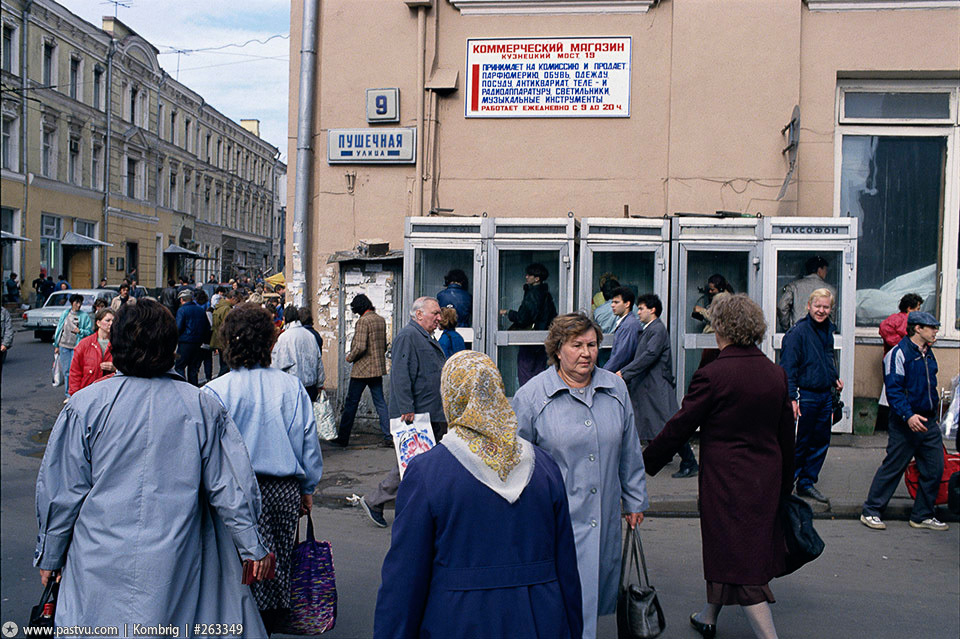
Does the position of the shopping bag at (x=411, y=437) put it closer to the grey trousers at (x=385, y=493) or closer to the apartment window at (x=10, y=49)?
the grey trousers at (x=385, y=493)

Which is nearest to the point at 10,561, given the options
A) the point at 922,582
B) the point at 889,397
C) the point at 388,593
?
the point at 388,593

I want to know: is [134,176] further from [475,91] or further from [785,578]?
[785,578]

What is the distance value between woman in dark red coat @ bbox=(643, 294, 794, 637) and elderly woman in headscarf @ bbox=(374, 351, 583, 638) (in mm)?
1806

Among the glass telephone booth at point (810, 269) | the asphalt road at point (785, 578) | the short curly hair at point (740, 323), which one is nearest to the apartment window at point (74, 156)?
the asphalt road at point (785, 578)

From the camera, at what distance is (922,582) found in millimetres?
5379

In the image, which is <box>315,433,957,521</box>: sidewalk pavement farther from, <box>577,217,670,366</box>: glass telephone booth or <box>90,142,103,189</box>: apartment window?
<box>90,142,103,189</box>: apartment window

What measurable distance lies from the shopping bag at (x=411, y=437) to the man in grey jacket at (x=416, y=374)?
0.24ft

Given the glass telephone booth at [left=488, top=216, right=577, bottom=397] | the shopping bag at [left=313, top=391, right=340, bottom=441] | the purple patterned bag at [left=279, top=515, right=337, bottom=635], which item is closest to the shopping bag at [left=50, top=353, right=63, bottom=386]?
the shopping bag at [left=313, top=391, right=340, bottom=441]

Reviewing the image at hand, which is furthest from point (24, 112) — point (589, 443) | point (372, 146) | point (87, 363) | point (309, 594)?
point (372, 146)

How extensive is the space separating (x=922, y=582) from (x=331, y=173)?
312 inches

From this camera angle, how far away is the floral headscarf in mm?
2457

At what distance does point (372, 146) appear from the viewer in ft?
33.9

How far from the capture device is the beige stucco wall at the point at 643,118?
31.9ft

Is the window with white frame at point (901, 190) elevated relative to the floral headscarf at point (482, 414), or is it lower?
elevated
